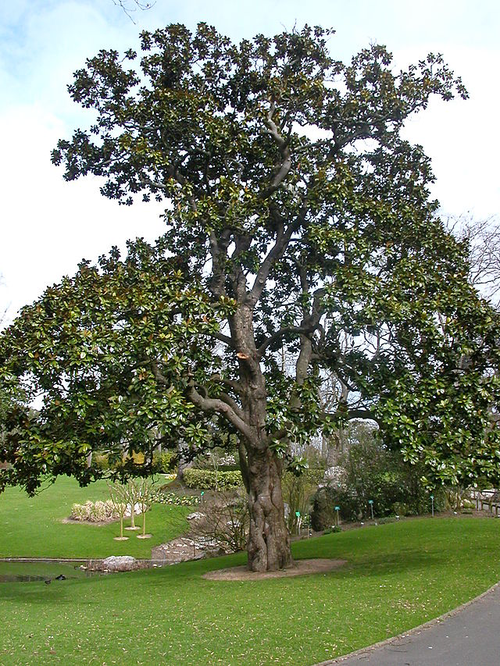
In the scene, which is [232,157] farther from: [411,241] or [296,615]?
[296,615]

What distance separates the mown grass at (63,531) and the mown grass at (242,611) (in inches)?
325

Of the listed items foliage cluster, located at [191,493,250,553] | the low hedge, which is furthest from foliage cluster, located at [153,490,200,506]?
foliage cluster, located at [191,493,250,553]

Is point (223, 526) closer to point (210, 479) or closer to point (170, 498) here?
point (170, 498)

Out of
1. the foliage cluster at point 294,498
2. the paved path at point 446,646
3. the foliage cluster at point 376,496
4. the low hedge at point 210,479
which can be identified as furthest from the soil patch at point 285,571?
the low hedge at point 210,479

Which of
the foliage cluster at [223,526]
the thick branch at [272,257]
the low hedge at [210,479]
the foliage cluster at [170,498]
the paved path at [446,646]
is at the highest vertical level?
the thick branch at [272,257]

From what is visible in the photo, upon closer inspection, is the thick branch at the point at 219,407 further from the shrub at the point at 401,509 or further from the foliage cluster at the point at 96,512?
the foliage cluster at the point at 96,512

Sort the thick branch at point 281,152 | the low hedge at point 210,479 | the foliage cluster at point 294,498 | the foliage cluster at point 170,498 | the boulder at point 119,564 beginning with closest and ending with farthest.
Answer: the thick branch at point 281,152 → the boulder at point 119,564 → the foliage cluster at point 294,498 → the foliage cluster at point 170,498 → the low hedge at point 210,479

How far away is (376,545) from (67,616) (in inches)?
344

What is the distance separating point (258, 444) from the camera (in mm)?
12742

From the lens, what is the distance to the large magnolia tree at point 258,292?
10.2 m

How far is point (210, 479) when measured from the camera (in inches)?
1312

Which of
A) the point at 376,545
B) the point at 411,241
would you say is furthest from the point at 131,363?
the point at 376,545

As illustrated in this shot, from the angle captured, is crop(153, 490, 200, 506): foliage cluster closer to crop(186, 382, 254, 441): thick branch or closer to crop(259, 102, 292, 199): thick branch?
crop(186, 382, 254, 441): thick branch

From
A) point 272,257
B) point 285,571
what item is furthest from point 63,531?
point 272,257
